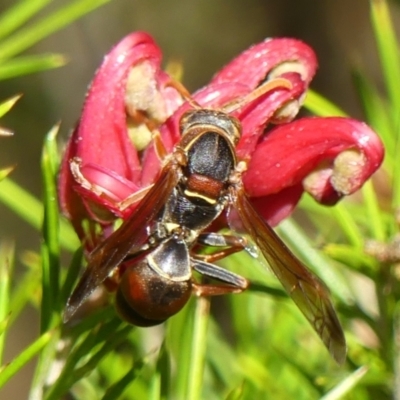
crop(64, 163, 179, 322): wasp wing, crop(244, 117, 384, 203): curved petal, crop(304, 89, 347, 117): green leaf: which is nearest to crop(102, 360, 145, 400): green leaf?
crop(64, 163, 179, 322): wasp wing

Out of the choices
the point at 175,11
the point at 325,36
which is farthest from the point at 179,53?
the point at 325,36

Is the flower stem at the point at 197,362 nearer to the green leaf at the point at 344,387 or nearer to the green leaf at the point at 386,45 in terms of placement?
the green leaf at the point at 344,387

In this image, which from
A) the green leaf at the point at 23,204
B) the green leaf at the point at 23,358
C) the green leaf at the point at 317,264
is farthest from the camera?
the green leaf at the point at 23,204

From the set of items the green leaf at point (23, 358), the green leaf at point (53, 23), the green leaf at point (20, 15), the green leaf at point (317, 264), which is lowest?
the green leaf at point (317, 264)

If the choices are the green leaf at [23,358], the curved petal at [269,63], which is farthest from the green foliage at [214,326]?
the curved petal at [269,63]

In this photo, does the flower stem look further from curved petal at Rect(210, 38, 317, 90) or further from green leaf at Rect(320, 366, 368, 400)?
curved petal at Rect(210, 38, 317, 90)

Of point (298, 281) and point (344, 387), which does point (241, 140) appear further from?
point (344, 387)

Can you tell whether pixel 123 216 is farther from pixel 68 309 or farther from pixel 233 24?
pixel 233 24
